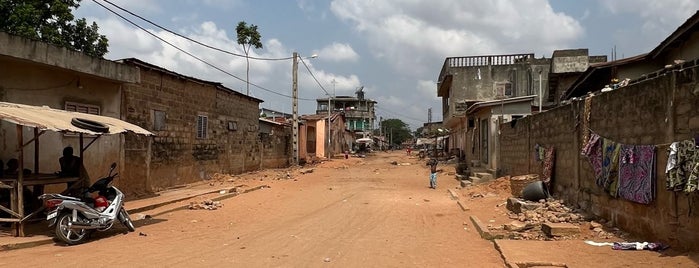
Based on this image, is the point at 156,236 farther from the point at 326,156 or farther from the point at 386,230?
the point at 326,156

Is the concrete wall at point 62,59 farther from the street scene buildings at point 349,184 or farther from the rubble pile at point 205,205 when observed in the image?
the rubble pile at point 205,205

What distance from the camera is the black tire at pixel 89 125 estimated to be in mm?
9188

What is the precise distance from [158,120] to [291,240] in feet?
33.8

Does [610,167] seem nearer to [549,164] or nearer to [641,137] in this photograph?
[641,137]

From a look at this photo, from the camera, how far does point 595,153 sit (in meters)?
9.91

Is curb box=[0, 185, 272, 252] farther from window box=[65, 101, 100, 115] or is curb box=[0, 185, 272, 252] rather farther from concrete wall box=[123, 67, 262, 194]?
window box=[65, 101, 100, 115]

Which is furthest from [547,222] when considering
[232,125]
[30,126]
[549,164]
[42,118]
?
[232,125]

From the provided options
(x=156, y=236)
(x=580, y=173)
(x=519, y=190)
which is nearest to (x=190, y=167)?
(x=156, y=236)

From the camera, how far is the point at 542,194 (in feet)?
42.0

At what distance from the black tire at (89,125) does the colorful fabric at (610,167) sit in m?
9.13

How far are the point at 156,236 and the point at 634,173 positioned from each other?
26.7ft

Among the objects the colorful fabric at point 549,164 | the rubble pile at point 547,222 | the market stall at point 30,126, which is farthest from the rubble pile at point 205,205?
the colorful fabric at point 549,164

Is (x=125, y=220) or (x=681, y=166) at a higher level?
(x=681, y=166)

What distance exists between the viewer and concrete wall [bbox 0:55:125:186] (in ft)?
35.4
